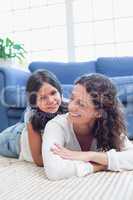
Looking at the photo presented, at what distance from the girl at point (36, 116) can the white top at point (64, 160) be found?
140 millimetres

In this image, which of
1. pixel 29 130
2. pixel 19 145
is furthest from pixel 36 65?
pixel 29 130

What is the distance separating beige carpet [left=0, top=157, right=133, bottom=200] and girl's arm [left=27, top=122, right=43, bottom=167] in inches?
5.1

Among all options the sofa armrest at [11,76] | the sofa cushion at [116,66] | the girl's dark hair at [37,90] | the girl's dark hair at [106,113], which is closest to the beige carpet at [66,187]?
the girl's dark hair at [106,113]

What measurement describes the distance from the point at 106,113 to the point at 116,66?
180 centimetres

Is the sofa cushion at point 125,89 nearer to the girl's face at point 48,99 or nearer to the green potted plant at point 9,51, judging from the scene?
the girl's face at point 48,99

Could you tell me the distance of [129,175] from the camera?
1.13 m

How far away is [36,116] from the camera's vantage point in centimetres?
143

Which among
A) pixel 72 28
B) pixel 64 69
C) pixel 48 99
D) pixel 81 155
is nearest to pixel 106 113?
pixel 81 155

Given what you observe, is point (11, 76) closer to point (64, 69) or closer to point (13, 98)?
point (13, 98)

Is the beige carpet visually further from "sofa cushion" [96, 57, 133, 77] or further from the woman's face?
"sofa cushion" [96, 57, 133, 77]

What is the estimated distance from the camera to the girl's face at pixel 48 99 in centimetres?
151

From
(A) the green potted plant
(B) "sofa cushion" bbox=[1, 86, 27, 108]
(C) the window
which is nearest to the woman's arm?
(B) "sofa cushion" bbox=[1, 86, 27, 108]

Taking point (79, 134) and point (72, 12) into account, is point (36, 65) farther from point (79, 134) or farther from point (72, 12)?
point (79, 134)

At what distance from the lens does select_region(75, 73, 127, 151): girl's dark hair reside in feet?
4.16
